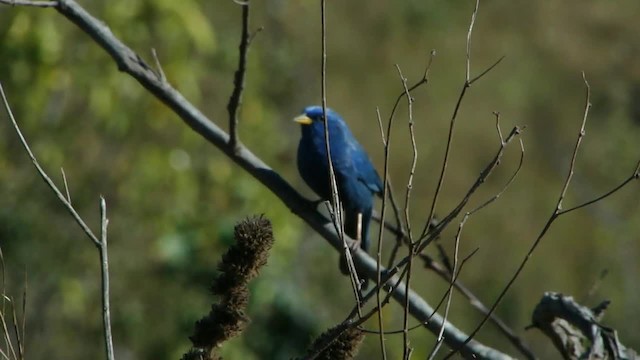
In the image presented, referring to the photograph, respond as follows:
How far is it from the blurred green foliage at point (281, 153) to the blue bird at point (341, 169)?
0.57 metres

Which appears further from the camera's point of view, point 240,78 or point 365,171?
point 365,171

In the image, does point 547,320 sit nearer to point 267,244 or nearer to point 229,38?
point 267,244

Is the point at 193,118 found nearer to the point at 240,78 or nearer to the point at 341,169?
the point at 240,78

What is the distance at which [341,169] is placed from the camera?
4980 mm

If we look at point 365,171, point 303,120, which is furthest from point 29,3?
point 365,171

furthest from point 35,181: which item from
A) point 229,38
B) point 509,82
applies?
point 509,82

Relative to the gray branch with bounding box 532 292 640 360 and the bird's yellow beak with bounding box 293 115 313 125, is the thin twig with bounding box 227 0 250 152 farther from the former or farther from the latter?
the bird's yellow beak with bounding box 293 115 313 125

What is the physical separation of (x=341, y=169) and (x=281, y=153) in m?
2.43

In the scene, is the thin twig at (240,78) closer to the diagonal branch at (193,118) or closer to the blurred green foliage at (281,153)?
the diagonal branch at (193,118)

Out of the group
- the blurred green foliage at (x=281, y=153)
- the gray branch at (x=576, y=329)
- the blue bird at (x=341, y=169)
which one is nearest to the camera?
the gray branch at (x=576, y=329)

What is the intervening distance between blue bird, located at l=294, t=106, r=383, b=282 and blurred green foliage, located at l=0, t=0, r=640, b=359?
565 mm

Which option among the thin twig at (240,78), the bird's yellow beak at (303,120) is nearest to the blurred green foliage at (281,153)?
the bird's yellow beak at (303,120)

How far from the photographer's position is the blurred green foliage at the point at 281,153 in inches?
217

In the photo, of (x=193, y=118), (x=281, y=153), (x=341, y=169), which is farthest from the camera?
(x=281, y=153)
